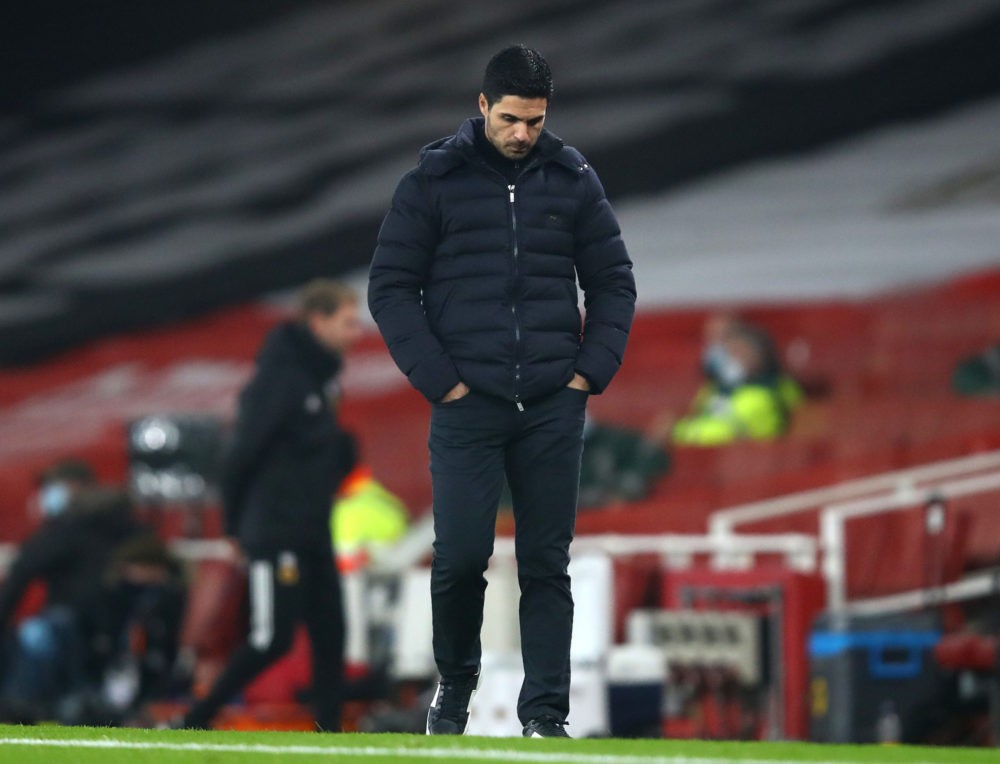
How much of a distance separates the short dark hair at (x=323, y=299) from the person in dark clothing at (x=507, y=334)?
254 cm

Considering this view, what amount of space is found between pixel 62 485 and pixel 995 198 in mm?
6933

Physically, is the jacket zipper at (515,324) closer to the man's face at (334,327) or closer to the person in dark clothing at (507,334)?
the person in dark clothing at (507,334)

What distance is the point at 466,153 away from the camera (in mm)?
5004

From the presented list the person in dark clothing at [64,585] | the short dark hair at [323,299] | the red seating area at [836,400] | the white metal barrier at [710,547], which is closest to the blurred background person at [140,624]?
the person in dark clothing at [64,585]

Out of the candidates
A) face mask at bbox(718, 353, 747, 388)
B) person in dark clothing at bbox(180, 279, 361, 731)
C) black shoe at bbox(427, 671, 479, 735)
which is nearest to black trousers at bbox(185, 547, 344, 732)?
person in dark clothing at bbox(180, 279, 361, 731)

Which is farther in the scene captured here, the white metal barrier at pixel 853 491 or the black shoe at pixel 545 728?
the white metal barrier at pixel 853 491

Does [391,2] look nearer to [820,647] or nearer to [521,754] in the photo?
[820,647]

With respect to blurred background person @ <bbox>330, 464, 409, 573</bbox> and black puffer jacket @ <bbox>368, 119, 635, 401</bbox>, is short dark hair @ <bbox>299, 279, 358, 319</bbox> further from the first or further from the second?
blurred background person @ <bbox>330, 464, 409, 573</bbox>

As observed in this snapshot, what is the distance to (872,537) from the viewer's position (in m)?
9.79

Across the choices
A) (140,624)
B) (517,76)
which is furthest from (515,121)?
(140,624)

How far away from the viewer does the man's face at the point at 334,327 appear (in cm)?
761

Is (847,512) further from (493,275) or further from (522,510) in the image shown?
(493,275)

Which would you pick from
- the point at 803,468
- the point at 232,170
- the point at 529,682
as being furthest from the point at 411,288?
the point at 232,170

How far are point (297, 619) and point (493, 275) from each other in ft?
9.35
